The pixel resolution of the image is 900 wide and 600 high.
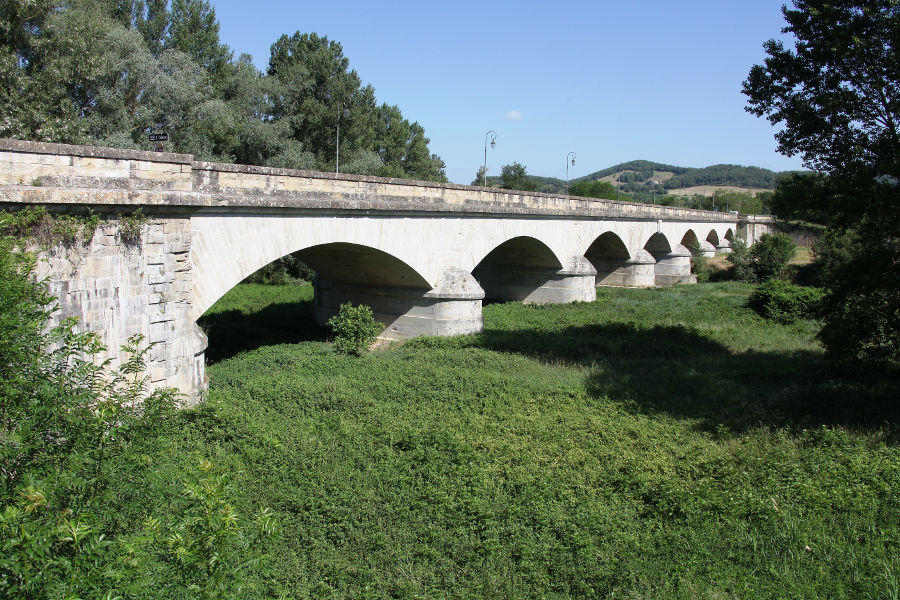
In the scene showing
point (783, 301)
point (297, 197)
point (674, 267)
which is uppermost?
point (297, 197)

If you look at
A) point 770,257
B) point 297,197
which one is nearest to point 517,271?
point 297,197

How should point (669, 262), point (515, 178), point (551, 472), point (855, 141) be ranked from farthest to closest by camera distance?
1. point (515, 178)
2. point (669, 262)
3. point (855, 141)
4. point (551, 472)

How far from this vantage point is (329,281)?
17.1 m

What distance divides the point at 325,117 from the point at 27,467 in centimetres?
2868

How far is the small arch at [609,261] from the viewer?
2847 centimetres

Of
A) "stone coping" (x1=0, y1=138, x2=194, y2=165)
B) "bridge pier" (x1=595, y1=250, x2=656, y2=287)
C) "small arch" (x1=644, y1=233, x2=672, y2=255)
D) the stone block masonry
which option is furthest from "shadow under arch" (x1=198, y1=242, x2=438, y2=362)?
"small arch" (x1=644, y1=233, x2=672, y2=255)

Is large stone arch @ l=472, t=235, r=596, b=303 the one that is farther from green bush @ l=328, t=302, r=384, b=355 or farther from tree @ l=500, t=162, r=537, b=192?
tree @ l=500, t=162, r=537, b=192

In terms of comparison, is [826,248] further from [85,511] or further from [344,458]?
[85,511]

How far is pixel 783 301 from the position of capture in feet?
67.7

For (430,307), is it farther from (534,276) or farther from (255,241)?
(534,276)

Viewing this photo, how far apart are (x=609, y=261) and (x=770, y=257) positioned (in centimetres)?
942

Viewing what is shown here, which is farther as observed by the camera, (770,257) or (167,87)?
(770,257)

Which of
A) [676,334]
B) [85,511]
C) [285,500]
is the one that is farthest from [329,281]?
[85,511]

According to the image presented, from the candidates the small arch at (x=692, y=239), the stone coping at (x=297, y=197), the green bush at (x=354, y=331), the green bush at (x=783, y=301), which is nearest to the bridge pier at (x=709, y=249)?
the small arch at (x=692, y=239)
